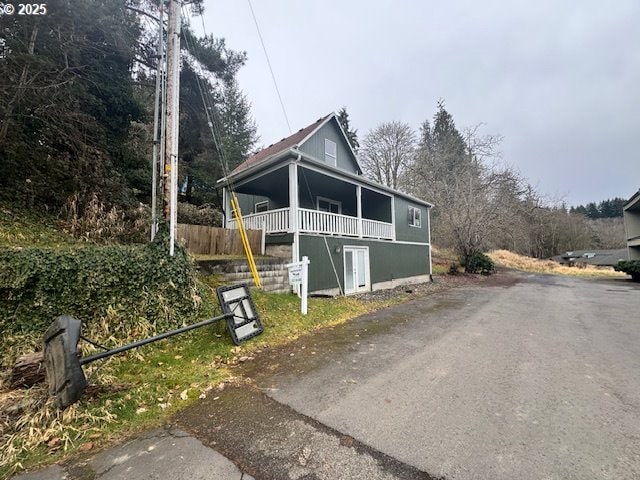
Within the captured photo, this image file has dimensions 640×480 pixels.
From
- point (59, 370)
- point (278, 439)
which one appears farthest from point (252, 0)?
point (278, 439)

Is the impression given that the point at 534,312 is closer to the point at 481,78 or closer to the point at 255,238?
the point at 255,238

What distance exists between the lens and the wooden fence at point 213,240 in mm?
7762

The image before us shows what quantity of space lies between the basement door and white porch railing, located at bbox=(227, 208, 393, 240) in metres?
0.66

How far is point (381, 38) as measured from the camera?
14156 mm

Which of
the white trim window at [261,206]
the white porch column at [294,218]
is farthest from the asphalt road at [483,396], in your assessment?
the white trim window at [261,206]

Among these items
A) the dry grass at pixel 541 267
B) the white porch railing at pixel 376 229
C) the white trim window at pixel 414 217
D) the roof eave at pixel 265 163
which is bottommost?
the dry grass at pixel 541 267

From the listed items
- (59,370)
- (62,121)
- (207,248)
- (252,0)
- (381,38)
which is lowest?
(59,370)

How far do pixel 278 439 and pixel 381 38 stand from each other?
16.8 meters

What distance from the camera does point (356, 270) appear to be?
36.2ft

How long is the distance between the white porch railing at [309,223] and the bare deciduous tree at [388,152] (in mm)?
20178

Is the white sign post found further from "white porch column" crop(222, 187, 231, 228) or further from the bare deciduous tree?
the bare deciduous tree

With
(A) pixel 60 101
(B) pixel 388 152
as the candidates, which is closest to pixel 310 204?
(A) pixel 60 101

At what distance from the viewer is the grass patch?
2340mm

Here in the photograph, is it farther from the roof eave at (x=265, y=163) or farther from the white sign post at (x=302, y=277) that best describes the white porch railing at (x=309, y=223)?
the white sign post at (x=302, y=277)
